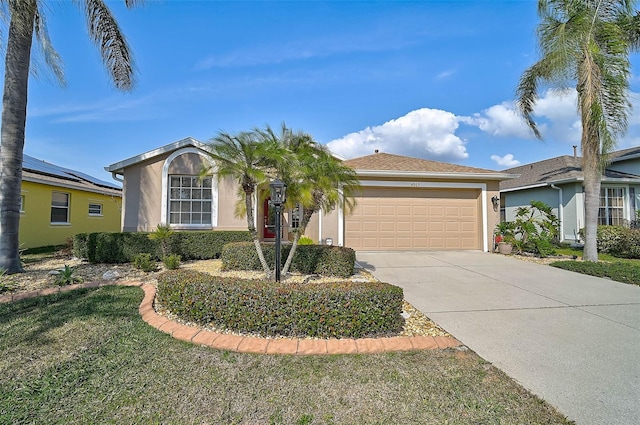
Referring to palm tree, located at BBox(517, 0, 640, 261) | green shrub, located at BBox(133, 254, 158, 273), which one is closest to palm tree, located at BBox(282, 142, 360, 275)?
green shrub, located at BBox(133, 254, 158, 273)

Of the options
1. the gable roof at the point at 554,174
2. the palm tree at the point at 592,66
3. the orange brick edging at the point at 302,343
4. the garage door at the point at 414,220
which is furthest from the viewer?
the gable roof at the point at 554,174

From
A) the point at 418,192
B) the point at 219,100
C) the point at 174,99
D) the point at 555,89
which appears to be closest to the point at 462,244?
the point at 418,192

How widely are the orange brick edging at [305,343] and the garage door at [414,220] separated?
6.99 meters

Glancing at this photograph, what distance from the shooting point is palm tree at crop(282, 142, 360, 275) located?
16.6 ft

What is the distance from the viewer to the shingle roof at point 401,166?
34.7 ft

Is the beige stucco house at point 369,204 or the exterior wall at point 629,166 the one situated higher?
the exterior wall at point 629,166

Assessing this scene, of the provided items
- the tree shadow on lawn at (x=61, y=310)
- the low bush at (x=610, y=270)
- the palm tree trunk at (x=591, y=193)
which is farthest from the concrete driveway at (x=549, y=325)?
the tree shadow on lawn at (x=61, y=310)

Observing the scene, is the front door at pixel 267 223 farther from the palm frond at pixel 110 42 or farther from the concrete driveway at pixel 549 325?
the palm frond at pixel 110 42

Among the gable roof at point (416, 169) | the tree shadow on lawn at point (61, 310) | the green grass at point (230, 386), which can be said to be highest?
the gable roof at point (416, 169)

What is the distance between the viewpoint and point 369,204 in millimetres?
10469

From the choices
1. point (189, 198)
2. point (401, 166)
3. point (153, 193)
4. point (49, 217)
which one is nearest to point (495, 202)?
point (401, 166)

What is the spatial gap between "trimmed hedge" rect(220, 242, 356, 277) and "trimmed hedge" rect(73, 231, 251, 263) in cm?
177

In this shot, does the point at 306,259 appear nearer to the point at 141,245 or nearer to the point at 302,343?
the point at 302,343

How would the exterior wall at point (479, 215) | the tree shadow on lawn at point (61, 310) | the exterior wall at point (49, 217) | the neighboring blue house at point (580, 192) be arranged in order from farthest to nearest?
the neighboring blue house at point (580, 192) → the exterior wall at point (49, 217) → the exterior wall at point (479, 215) → the tree shadow on lawn at point (61, 310)
